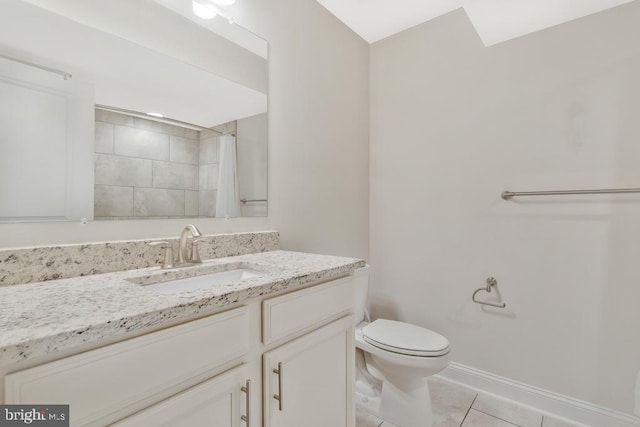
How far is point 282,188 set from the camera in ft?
5.54

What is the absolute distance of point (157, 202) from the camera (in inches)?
47.6

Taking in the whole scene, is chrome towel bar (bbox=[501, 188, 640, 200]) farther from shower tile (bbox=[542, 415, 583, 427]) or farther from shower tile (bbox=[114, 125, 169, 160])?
shower tile (bbox=[114, 125, 169, 160])

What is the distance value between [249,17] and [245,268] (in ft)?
3.95

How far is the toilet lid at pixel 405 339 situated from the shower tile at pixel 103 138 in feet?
4.77

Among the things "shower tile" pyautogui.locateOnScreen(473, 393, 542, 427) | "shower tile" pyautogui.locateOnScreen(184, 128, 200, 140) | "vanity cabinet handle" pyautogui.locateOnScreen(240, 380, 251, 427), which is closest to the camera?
"vanity cabinet handle" pyautogui.locateOnScreen(240, 380, 251, 427)

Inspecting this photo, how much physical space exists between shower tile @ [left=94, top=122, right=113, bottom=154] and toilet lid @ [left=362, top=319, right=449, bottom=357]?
1454mm

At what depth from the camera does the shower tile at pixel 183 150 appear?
49.0 inches

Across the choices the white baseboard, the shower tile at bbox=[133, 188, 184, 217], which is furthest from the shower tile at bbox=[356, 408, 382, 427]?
the shower tile at bbox=[133, 188, 184, 217]

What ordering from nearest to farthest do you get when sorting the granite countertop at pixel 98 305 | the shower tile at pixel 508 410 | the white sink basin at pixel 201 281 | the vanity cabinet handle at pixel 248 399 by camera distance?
the granite countertop at pixel 98 305
the vanity cabinet handle at pixel 248 399
the white sink basin at pixel 201 281
the shower tile at pixel 508 410

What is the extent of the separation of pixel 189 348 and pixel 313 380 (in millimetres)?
497

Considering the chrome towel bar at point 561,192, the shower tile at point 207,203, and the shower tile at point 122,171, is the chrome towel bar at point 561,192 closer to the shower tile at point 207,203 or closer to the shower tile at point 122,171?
the shower tile at point 207,203

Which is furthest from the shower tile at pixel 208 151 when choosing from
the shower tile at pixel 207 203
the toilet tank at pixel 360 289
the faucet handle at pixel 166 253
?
the toilet tank at pixel 360 289

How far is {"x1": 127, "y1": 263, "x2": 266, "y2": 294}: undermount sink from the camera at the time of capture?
1.01 meters

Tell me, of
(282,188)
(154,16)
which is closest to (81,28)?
(154,16)
